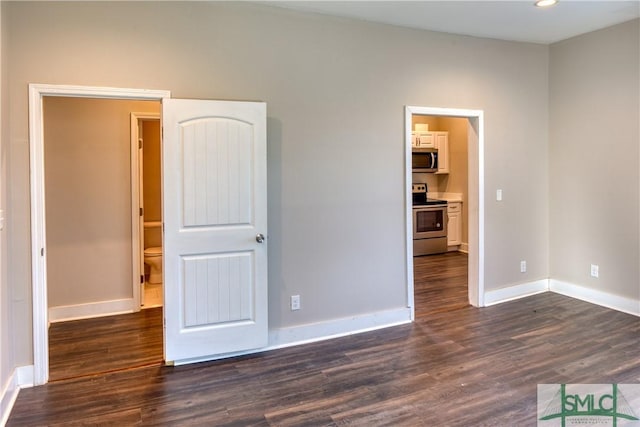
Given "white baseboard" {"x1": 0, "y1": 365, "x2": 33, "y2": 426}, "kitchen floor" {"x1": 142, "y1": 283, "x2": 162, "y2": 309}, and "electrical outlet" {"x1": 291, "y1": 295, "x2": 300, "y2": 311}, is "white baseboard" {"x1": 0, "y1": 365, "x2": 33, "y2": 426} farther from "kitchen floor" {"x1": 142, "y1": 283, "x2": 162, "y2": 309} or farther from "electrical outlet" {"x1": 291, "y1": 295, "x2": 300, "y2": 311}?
"electrical outlet" {"x1": 291, "y1": 295, "x2": 300, "y2": 311}

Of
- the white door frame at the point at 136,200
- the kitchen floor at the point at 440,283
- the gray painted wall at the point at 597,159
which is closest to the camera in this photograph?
the gray painted wall at the point at 597,159

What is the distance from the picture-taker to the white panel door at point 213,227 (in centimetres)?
308

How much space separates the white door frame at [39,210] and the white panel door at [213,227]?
2.37 ft

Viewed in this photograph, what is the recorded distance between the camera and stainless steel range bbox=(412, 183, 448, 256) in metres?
7.06

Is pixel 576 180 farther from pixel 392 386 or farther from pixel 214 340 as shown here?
pixel 214 340

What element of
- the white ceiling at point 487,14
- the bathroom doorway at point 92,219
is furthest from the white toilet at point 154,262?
the white ceiling at point 487,14

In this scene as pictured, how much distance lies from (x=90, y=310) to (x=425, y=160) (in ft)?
18.2

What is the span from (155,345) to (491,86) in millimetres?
4092

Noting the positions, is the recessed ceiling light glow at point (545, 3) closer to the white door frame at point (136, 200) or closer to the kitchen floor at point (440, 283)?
the kitchen floor at point (440, 283)

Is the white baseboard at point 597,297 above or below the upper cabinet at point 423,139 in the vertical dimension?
below

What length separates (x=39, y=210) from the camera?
9.46 ft

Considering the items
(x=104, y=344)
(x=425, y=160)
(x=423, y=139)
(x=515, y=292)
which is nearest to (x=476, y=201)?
(x=515, y=292)

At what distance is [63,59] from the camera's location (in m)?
2.89
